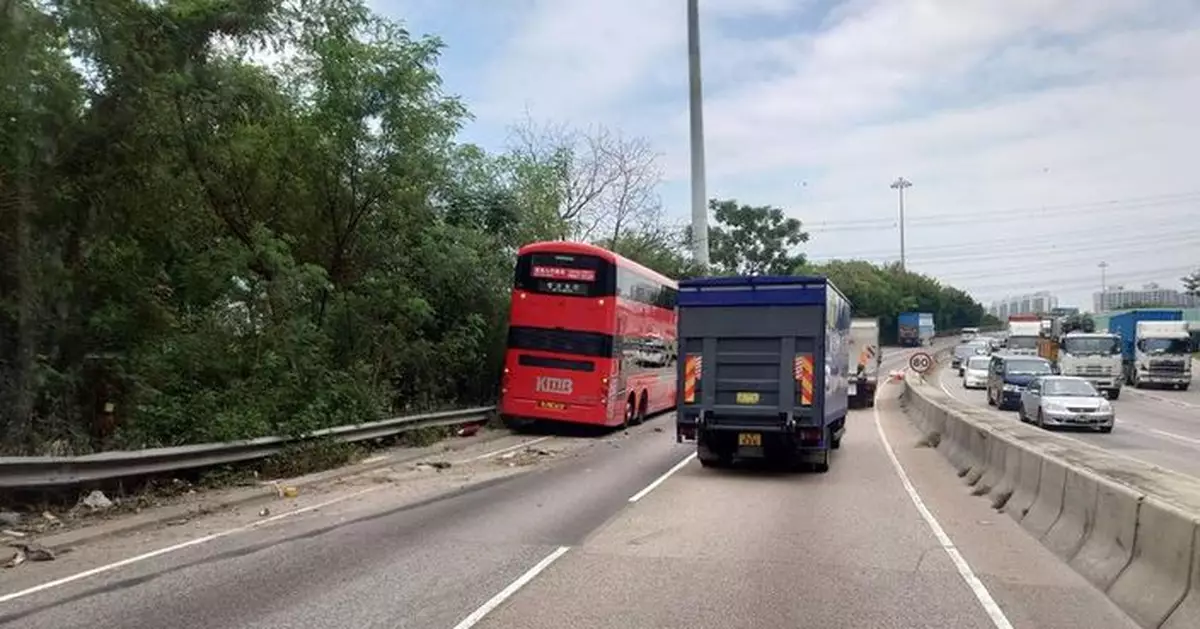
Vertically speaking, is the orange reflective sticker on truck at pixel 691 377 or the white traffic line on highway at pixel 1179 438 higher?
the orange reflective sticker on truck at pixel 691 377

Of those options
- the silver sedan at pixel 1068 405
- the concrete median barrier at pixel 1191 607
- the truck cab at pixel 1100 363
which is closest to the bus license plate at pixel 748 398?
the concrete median barrier at pixel 1191 607

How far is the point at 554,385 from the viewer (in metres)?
23.2

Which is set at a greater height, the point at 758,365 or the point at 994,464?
the point at 758,365

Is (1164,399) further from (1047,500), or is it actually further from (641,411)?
(1047,500)

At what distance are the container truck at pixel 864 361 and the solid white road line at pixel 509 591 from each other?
28.4 metres

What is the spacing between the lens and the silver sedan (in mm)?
26000

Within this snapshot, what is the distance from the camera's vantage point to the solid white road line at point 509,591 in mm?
6758

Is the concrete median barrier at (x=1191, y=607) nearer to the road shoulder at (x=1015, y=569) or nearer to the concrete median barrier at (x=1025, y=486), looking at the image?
Result: the road shoulder at (x=1015, y=569)

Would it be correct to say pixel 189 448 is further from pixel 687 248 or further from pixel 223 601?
pixel 687 248

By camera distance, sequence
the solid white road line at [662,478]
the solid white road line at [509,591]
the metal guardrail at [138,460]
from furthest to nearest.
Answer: the solid white road line at [662,478] < the metal guardrail at [138,460] < the solid white road line at [509,591]

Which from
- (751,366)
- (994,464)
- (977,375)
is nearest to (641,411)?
(751,366)

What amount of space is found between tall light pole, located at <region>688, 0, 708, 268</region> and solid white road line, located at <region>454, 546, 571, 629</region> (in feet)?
115

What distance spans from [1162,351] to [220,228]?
1732 inches

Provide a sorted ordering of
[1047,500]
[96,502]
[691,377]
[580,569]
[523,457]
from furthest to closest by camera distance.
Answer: [523,457] → [691,377] → [96,502] → [1047,500] → [580,569]
